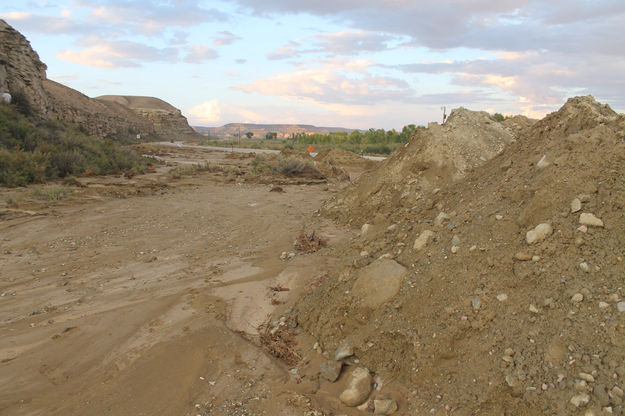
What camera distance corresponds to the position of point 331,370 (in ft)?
8.89

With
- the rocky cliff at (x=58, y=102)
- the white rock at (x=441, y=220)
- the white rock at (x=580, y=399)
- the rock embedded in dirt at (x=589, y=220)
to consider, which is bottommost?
the white rock at (x=580, y=399)

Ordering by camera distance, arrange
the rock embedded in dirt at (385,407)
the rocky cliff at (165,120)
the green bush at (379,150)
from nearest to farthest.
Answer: the rock embedded in dirt at (385,407) < the green bush at (379,150) < the rocky cliff at (165,120)

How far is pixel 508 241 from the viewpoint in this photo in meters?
2.89

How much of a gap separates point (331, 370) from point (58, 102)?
3918cm

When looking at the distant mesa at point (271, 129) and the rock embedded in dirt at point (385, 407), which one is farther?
the distant mesa at point (271, 129)

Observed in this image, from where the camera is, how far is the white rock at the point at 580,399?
186 cm

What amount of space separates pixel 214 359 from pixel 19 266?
376cm

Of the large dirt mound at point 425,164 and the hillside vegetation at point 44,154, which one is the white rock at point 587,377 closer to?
the large dirt mound at point 425,164

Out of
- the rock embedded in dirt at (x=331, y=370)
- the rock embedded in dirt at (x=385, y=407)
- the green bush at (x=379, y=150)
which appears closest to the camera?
the rock embedded in dirt at (x=385, y=407)

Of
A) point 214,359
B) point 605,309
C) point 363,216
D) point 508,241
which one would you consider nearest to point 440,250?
point 508,241

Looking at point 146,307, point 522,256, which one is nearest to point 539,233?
point 522,256

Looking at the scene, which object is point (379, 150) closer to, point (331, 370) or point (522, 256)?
point (522, 256)

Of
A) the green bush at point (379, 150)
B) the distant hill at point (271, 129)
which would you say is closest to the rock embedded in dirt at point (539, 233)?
the green bush at point (379, 150)

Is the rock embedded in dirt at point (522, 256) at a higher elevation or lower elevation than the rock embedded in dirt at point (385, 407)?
higher
